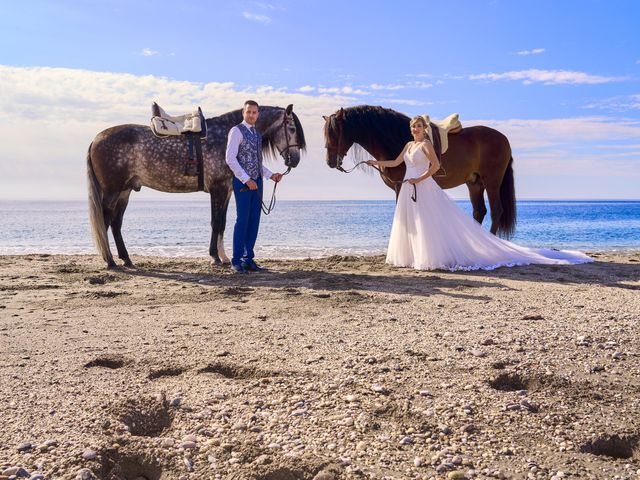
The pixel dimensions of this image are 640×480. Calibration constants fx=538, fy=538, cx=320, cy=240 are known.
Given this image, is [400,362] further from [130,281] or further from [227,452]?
[130,281]

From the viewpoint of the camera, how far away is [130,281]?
21.8 feet

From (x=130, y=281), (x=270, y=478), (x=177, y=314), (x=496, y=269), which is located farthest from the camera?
(x=496, y=269)

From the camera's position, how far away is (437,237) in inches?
285

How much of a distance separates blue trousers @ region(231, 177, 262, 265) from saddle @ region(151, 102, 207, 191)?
0.76 m

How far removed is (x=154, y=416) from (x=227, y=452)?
0.54 m

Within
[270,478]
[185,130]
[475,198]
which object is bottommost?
[270,478]

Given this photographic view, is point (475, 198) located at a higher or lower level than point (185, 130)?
lower

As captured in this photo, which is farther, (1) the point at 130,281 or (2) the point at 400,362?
(1) the point at 130,281

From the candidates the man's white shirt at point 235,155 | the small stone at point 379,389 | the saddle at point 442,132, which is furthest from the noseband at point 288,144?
the small stone at point 379,389

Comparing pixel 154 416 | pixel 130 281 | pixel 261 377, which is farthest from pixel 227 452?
pixel 130 281

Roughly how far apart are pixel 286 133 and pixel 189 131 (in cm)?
134

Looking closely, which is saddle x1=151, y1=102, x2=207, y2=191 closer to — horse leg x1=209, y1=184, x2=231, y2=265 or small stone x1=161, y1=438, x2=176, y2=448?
horse leg x1=209, y1=184, x2=231, y2=265

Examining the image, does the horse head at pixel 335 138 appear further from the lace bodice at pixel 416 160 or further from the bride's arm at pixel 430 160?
the bride's arm at pixel 430 160

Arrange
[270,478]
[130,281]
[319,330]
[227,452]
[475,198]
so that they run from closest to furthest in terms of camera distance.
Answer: [270,478], [227,452], [319,330], [130,281], [475,198]
